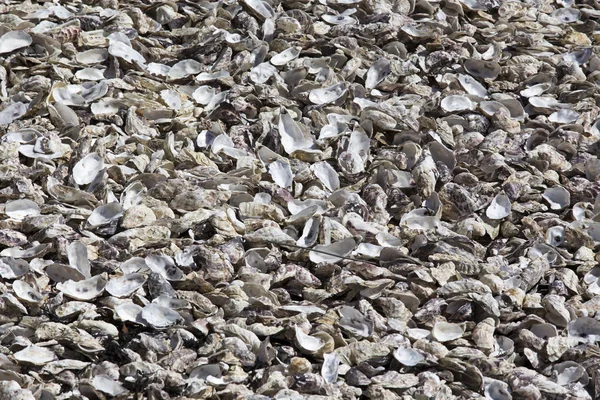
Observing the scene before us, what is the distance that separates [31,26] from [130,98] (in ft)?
1.72

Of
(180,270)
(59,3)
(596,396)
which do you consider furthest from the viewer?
(59,3)

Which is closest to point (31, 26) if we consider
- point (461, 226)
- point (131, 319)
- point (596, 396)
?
point (131, 319)

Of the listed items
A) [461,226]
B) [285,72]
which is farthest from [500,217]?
[285,72]

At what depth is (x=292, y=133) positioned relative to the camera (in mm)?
2887

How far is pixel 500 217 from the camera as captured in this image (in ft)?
8.75

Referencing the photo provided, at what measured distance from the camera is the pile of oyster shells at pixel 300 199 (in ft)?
7.10

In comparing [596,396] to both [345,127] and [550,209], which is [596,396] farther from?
[345,127]

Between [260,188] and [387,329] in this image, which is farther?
[260,188]

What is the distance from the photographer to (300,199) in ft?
8.81

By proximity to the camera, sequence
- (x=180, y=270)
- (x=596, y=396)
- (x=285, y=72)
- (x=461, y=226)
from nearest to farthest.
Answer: (x=596, y=396) < (x=180, y=270) < (x=461, y=226) < (x=285, y=72)

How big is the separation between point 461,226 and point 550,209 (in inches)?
12.2

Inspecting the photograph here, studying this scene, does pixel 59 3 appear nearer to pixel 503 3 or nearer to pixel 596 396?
pixel 503 3

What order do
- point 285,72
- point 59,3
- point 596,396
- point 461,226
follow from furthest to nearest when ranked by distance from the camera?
1. point 59,3
2. point 285,72
3. point 461,226
4. point 596,396

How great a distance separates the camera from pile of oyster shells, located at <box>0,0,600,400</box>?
7.10ft
